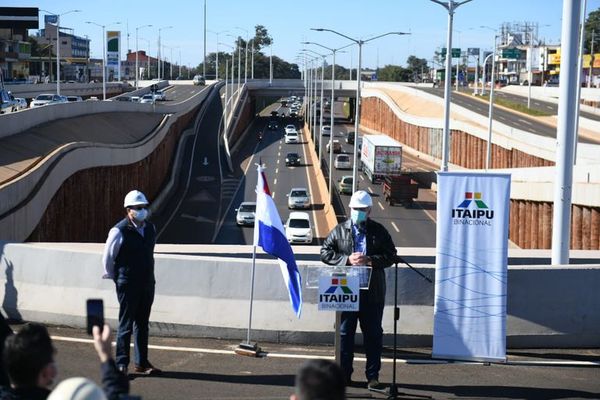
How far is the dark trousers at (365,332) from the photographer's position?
8789 mm

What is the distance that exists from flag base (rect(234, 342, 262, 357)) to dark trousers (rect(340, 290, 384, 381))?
1115 millimetres

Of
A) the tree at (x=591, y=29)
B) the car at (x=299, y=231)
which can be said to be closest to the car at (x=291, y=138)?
the car at (x=299, y=231)

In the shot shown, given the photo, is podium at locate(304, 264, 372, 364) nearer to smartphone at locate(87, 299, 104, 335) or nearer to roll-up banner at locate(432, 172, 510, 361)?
roll-up banner at locate(432, 172, 510, 361)

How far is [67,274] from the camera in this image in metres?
10.6

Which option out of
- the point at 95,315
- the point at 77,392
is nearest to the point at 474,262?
the point at 95,315

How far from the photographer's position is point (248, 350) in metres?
9.66

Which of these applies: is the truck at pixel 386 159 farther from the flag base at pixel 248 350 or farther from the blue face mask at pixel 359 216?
the blue face mask at pixel 359 216

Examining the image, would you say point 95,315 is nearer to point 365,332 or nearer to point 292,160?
point 365,332

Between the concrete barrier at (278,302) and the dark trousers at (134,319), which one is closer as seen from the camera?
the dark trousers at (134,319)

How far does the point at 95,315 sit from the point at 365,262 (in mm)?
3572

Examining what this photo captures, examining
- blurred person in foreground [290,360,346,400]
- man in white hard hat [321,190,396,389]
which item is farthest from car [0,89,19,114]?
blurred person in foreground [290,360,346,400]

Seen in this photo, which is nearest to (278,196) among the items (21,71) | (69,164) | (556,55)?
(69,164)

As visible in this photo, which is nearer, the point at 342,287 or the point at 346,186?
the point at 342,287

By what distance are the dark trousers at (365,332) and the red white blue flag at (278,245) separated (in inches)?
25.3
